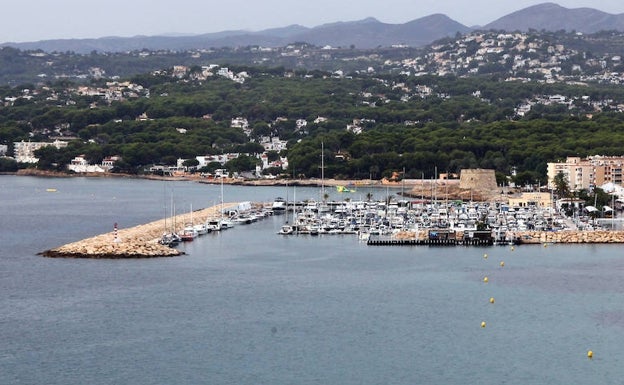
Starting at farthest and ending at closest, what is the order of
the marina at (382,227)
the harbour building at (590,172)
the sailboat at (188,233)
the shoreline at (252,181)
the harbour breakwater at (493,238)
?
the shoreline at (252,181), the harbour building at (590,172), the sailboat at (188,233), the harbour breakwater at (493,238), the marina at (382,227)

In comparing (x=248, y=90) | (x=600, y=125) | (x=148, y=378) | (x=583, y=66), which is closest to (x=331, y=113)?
(x=248, y=90)

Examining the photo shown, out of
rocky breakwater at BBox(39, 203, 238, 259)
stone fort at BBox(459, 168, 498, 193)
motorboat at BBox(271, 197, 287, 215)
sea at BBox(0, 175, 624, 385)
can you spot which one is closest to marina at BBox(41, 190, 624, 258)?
rocky breakwater at BBox(39, 203, 238, 259)

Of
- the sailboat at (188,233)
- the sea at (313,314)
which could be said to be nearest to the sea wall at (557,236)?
the sea at (313,314)

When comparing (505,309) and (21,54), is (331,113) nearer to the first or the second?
(505,309)

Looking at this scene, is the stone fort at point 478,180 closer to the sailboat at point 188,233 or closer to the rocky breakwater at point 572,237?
the rocky breakwater at point 572,237

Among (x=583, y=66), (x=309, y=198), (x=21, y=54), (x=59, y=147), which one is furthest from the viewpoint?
(x=21, y=54)

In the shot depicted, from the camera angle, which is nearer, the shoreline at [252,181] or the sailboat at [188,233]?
the sailboat at [188,233]

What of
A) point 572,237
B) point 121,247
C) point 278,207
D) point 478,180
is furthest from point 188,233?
point 478,180
